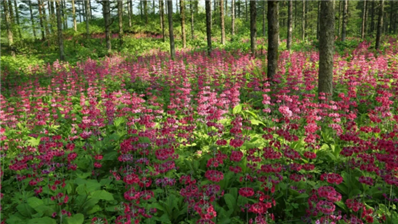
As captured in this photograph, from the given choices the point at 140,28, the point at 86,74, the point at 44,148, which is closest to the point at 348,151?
the point at 44,148

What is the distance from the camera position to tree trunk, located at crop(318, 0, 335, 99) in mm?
6891

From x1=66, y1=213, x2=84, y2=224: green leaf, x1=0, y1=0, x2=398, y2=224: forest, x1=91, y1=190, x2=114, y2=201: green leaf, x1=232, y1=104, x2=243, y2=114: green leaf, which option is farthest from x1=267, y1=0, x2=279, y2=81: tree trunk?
x1=66, y1=213, x2=84, y2=224: green leaf

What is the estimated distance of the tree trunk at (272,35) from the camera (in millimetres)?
8234

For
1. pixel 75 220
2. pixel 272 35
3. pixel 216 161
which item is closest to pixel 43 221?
pixel 75 220

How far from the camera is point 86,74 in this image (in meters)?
13.6

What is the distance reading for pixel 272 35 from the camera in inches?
337

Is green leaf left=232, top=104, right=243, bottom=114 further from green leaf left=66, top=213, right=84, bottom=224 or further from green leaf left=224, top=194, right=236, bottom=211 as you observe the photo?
green leaf left=66, top=213, right=84, bottom=224

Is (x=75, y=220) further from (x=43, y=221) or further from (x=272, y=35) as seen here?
(x=272, y=35)

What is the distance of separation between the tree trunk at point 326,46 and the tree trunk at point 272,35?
1.56 meters

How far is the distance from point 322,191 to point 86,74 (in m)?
13.2

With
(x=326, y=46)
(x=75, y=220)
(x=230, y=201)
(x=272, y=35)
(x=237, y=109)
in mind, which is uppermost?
(x=272, y=35)

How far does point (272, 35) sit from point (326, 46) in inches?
73.4

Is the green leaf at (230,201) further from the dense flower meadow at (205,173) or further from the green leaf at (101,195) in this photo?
the green leaf at (101,195)

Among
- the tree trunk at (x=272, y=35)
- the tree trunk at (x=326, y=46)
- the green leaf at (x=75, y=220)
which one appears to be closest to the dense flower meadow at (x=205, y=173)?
the green leaf at (x=75, y=220)
